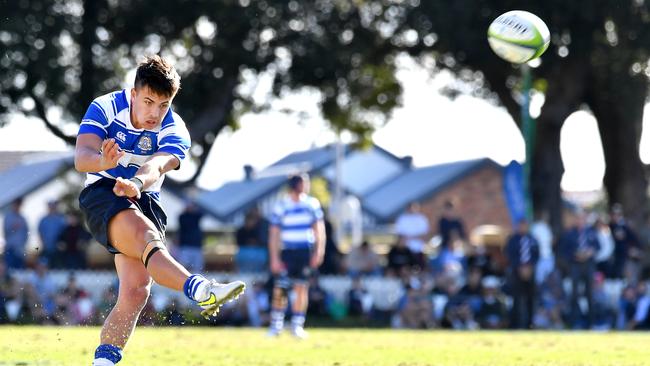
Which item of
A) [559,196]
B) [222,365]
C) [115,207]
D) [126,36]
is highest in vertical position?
[126,36]

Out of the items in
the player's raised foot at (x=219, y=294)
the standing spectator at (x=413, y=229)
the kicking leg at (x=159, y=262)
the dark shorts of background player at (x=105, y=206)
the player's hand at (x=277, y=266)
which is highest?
the standing spectator at (x=413, y=229)

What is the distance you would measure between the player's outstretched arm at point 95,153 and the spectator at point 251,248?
14335mm

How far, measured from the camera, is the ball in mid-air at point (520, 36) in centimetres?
1188

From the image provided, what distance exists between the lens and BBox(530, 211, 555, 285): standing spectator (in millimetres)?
22156

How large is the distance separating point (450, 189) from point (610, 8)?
143 ft

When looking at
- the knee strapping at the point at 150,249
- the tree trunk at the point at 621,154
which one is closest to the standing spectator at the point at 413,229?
the tree trunk at the point at 621,154

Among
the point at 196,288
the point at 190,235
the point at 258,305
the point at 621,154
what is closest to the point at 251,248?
the point at 190,235

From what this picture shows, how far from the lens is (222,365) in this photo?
10.2 m

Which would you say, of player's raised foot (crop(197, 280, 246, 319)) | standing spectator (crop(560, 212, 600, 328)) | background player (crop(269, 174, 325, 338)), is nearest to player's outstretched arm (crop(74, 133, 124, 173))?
player's raised foot (crop(197, 280, 246, 319))

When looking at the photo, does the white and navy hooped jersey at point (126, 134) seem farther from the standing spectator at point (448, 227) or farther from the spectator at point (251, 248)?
the standing spectator at point (448, 227)

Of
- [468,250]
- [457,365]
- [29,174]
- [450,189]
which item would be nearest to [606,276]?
[468,250]

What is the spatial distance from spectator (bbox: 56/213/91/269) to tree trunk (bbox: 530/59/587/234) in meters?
11.6

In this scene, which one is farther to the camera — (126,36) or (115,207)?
(126,36)

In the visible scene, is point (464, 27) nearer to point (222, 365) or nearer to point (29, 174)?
point (222, 365)
